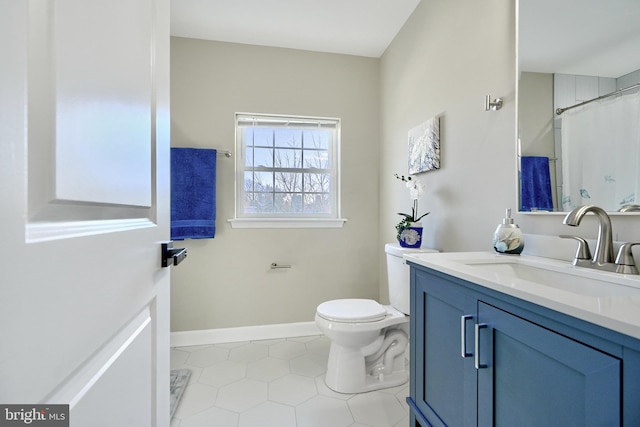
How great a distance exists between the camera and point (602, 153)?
2.93 ft

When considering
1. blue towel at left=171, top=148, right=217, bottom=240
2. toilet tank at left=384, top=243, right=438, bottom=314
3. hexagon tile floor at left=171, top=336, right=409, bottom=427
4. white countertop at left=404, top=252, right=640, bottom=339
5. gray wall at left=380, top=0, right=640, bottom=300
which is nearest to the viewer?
white countertop at left=404, top=252, right=640, bottom=339

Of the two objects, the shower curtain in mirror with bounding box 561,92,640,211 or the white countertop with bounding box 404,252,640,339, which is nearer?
the white countertop with bounding box 404,252,640,339

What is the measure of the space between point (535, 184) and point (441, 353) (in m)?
0.74

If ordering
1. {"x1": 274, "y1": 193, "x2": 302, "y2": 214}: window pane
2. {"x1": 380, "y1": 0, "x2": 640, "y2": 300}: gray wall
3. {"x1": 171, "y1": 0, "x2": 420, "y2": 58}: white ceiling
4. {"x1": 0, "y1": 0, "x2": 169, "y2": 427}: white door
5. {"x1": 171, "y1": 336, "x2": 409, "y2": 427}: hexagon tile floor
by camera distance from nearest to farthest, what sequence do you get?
{"x1": 0, "y1": 0, "x2": 169, "y2": 427}: white door
{"x1": 380, "y1": 0, "x2": 640, "y2": 300}: gray wall
{"x1": 171, "y1": 336, "x2": 409, "y2": 427}: hexagon tile floor
{"x1": 171, "y1": 0, "x2": 420, "y2": 58}: white ceiling
{"x1": 274, "y1": 193, "x2": 302, "y2": 214}: window pane

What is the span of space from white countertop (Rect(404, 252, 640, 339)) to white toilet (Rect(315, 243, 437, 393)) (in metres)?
0.57

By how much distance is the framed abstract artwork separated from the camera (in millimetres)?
1652

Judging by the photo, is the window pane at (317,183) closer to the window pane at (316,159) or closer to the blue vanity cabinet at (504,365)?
the window pane at (316,159)

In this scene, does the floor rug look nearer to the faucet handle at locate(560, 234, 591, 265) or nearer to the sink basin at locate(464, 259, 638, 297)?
the sink basin at locate(464, 259, 638, 297)

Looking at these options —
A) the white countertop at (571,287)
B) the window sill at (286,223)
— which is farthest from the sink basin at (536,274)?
the window sill at (286,223)

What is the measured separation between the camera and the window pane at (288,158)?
8.03 feet

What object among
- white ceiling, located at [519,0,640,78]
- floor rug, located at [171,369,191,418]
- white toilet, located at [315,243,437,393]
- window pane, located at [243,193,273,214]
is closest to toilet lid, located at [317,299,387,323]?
white toilet, located at [315,243,437,393]

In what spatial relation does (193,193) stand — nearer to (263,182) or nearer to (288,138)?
(263,182)

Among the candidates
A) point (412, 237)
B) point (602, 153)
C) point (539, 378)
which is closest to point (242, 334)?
point (412, 237)

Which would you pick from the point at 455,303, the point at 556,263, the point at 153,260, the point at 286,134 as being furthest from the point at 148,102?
the point at 286,134
